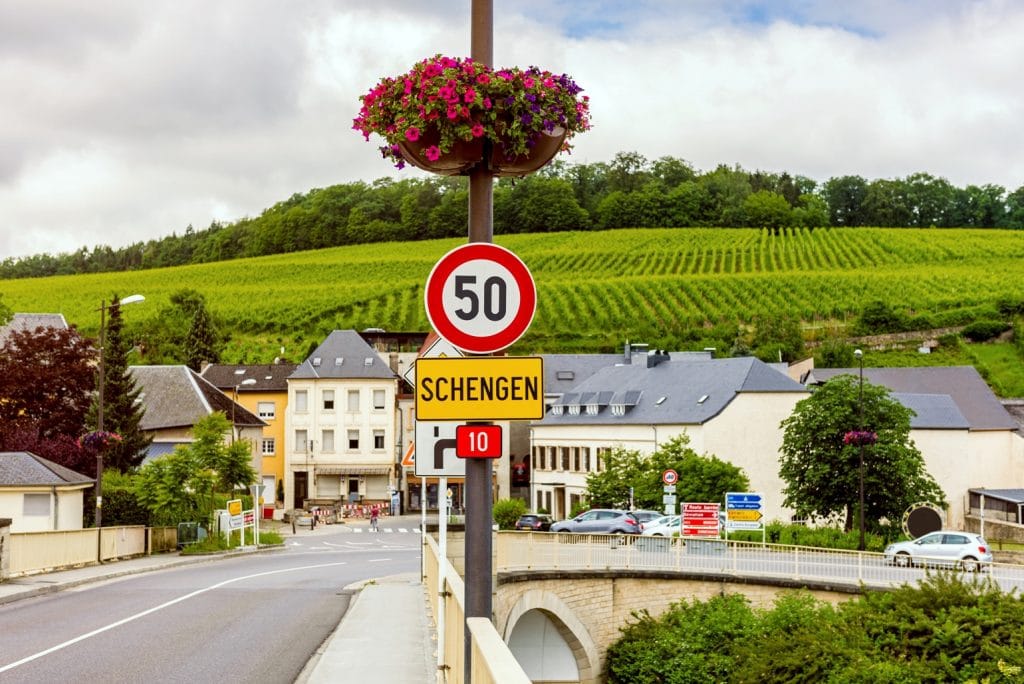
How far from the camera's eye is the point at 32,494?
36.0 metres

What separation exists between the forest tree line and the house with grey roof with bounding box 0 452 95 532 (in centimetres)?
11784

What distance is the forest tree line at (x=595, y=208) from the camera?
527 feet

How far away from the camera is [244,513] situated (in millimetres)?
47469

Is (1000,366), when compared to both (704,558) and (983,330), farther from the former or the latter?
(704,558)

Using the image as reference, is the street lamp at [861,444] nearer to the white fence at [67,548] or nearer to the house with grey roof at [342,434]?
the white fence at [67,548]

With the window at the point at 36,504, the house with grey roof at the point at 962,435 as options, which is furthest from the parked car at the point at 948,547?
the window at the point at 36,504

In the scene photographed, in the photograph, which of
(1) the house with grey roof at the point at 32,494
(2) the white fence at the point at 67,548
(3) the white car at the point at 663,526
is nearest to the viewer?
(2) the white fence at the point at 67,548

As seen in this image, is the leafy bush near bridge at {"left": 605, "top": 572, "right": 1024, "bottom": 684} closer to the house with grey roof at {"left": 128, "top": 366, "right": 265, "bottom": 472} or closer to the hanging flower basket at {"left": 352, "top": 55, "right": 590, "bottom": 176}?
the hanging flower basket at {"left": 352, "top": 55, "right": 590, "bottom": 176}

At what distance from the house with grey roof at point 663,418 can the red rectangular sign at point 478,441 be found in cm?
5403

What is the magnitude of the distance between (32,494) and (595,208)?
13437 centimetres

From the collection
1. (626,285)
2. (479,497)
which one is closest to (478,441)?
(479,497)

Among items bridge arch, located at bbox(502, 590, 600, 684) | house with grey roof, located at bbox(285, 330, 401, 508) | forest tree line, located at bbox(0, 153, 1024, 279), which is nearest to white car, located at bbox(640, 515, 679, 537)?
bridge arch, located at bbox(502, 590, 600, 684)

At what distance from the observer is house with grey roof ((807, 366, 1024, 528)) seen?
2643 inches

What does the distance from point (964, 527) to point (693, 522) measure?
1134 inches
